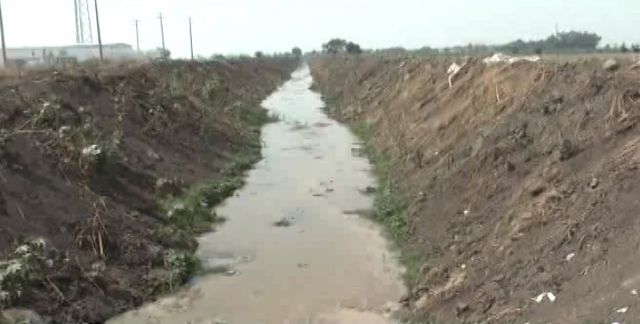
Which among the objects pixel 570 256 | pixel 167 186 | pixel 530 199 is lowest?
pixel 167 186

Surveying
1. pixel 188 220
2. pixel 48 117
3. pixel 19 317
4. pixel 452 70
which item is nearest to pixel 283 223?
pixel 188 220

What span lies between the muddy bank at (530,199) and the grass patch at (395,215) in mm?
76

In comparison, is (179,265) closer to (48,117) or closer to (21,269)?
A: (21,269)

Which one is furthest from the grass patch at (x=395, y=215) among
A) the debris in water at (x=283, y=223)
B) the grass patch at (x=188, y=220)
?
the grass patch at (x=188, y=220)

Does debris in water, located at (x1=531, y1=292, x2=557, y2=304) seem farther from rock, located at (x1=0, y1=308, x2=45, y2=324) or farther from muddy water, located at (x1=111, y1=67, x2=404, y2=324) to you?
rock, located at (x1=0, y1=308, x2=45, y2=324)

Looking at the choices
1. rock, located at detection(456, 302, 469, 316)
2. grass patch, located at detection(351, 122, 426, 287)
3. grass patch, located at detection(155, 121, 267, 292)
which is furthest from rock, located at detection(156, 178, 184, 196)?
rock, located at detection(456, 302, 469, 316)

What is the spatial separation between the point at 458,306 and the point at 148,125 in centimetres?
1570

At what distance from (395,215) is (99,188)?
6865 mm

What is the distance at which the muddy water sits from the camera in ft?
36.7

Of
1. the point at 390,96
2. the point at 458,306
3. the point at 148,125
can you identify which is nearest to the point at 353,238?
the point at 458,306

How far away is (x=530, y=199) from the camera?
11.6 meters

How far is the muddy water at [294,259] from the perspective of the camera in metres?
11.2

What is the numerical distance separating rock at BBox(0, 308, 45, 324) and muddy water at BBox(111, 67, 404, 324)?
1398mm

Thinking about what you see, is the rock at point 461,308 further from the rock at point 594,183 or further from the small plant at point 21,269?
the small plant at point 21,269
